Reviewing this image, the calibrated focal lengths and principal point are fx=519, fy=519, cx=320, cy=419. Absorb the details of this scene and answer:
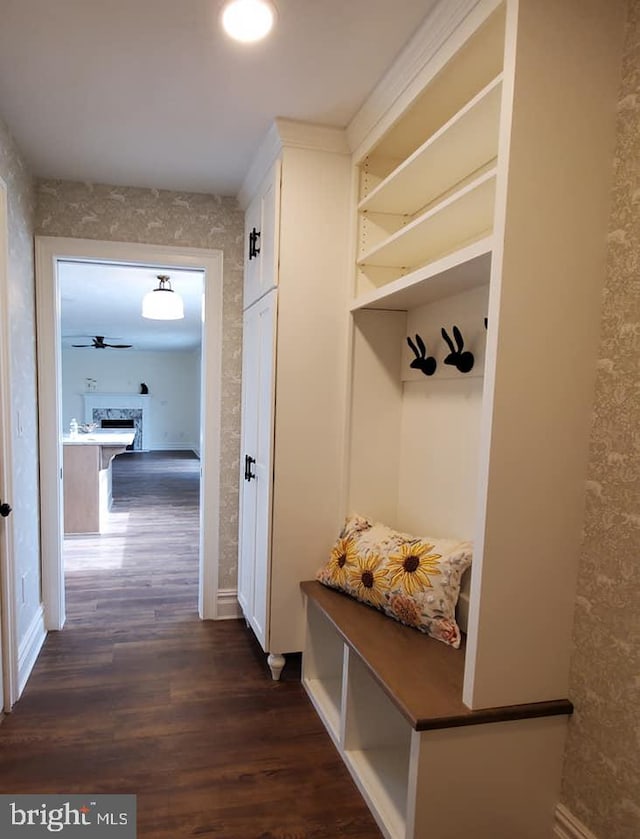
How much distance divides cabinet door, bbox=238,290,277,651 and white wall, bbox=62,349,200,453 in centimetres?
918

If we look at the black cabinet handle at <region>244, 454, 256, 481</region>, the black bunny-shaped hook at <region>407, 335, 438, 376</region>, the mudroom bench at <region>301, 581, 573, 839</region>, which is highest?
the black bunny-shaped hook at <region>407, 335, 438, 376</region>

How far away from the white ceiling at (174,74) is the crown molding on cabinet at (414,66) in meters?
0.03

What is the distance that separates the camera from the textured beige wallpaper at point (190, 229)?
2.77 m

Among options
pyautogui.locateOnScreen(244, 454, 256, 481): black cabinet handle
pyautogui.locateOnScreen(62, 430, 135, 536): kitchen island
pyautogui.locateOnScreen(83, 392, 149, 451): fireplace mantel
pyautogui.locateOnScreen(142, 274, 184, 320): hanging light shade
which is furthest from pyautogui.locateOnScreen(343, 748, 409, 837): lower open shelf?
pyautogui.locateOnScreen(83, 392, 149, 451): fireplace mantel

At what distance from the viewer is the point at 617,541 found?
131cm

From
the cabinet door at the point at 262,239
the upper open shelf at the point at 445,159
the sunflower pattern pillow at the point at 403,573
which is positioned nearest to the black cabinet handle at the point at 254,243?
the cabinet door at the point at 262,239

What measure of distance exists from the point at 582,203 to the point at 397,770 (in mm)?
1878

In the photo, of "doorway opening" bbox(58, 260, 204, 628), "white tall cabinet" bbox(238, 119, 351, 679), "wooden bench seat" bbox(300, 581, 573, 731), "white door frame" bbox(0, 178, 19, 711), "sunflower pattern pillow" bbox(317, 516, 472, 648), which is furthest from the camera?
"doorway opening" bbox(58, 260, 204, 628)

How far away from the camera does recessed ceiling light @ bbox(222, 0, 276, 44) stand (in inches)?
56.9

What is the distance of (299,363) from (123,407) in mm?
10297

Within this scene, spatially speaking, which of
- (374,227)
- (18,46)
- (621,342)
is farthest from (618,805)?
(18,46)

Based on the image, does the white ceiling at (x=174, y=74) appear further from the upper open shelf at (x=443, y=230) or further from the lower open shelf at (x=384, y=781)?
the lower open shelf at (x=384, y=781)

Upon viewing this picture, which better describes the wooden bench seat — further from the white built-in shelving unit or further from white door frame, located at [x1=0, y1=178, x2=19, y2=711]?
white door frame, located at [x1=0, y1=178, x2=19, y2=711]

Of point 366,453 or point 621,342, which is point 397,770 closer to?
point 366,453
